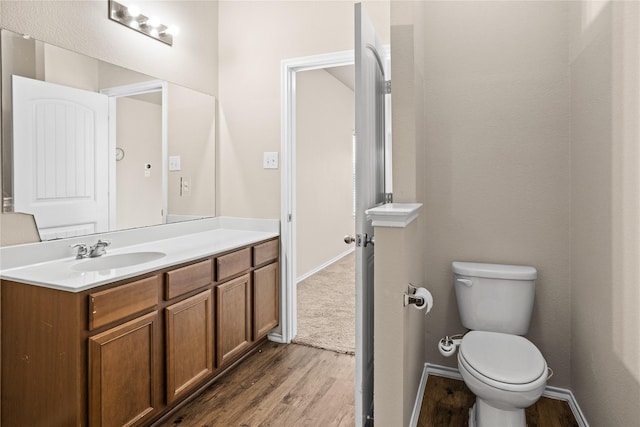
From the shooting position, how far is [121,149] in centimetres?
226

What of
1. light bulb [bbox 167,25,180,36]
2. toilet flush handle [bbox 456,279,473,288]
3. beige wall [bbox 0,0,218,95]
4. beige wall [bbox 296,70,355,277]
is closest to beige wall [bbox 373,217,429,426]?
toilet flush handle [bbox 456,279,473,288]

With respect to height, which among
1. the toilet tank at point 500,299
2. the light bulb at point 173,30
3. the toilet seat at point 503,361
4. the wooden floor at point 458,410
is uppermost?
the light bulb at point 173,30

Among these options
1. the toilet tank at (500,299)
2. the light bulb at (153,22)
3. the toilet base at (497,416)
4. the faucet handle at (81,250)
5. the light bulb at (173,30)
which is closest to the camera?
the toilet base at (497,416)

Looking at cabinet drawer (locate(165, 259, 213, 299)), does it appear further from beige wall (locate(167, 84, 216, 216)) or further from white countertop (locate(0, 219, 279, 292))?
beige wall (locate(167, 84, 216, 216))

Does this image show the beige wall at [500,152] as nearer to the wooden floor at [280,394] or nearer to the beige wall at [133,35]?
the wooden floor at [280,394]

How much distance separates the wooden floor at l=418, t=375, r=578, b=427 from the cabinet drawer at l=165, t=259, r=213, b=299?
135 centimetres

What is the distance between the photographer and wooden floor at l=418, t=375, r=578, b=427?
1.95 m

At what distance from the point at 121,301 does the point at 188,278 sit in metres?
0.42

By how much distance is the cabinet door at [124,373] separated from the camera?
4.98 ft

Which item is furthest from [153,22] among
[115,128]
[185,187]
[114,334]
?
[114,334]

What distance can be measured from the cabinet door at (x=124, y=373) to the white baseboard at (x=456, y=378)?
1.23 m

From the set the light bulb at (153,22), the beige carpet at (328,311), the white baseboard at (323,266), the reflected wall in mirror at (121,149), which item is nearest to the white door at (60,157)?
the reflected wall in mirror at (121,149)

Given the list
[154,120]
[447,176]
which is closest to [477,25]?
[447,176]

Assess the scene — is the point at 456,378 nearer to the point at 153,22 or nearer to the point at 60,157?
the point at 60,157
